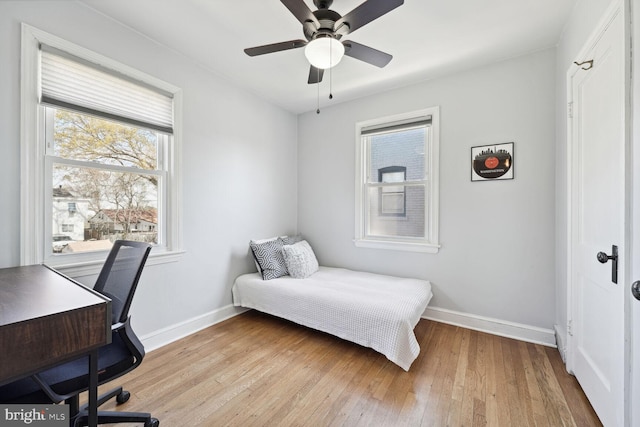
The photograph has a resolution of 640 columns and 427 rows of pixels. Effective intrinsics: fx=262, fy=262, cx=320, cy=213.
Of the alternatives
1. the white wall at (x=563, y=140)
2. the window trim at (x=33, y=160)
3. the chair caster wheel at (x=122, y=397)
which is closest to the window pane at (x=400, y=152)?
the white wall at (x=563, y=140)

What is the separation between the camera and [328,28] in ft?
5.59

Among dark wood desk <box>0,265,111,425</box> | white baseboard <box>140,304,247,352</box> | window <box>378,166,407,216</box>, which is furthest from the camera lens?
window <box>378,166,407,216</box>

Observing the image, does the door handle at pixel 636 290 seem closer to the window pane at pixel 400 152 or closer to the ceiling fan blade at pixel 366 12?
the ceiling fan blade at pixel 366 12

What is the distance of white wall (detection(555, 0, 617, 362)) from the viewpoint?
1.81m

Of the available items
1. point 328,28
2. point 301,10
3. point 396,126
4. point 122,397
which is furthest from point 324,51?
point 122,397

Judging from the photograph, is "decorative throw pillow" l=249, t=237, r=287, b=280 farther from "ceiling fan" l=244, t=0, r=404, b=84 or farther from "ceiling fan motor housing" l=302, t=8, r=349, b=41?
"ceiling fan motor housing" l=302, t=8, r=349, b=41

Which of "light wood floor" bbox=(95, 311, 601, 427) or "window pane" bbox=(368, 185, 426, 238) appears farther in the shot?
"window pane" bbox=(368, 185, 426, 238)

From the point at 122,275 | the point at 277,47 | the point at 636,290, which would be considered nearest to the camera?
the point at 636,290

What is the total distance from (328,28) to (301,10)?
0.82 ft

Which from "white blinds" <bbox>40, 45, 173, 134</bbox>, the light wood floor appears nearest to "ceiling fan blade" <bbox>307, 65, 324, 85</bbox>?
"white blinds" <bbox>40, 45, 173, 134</bbox>

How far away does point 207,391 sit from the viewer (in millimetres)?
1768

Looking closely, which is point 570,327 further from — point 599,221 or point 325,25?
point 325,25

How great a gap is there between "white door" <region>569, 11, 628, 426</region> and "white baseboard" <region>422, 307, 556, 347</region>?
1.60 ft

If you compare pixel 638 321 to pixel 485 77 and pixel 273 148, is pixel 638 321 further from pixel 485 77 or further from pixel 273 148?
pixel 273 148
